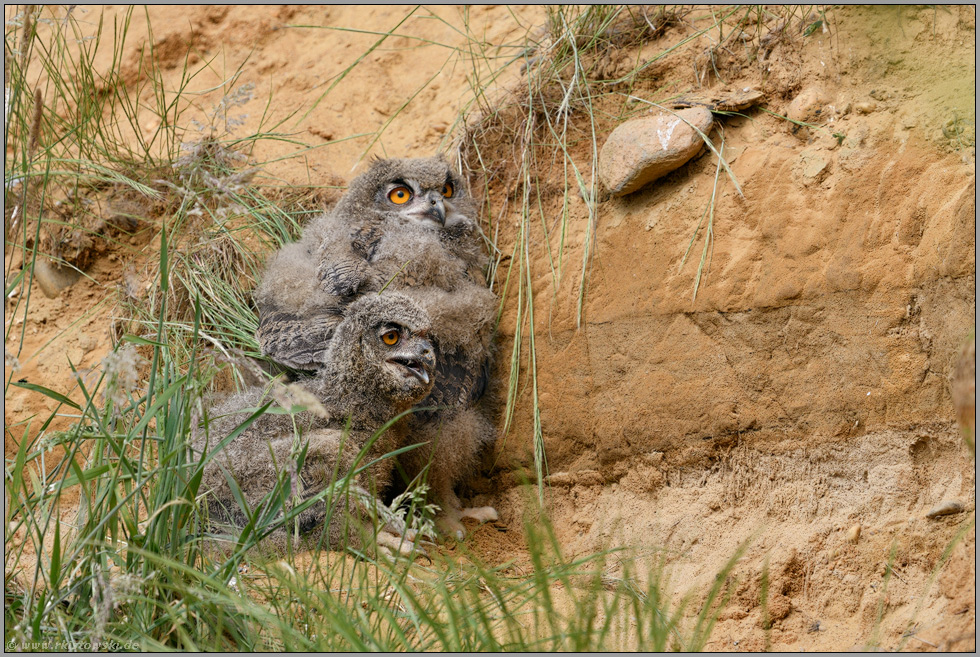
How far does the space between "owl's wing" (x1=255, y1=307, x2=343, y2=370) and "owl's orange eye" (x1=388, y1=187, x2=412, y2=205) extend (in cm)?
78

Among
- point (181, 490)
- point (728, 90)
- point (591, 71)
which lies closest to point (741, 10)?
point (728, 90)

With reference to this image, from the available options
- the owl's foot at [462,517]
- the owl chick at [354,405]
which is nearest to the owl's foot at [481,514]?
the owl's foot at [462,517]

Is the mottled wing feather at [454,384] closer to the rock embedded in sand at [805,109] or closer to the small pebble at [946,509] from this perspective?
the rock embedded in sand at [805,109]

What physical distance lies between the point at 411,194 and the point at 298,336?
3.59 feet

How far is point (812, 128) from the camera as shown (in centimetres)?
412

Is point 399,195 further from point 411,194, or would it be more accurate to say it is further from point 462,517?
point 462,517

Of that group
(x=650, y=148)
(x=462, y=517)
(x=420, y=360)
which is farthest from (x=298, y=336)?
(x=650, y=148)

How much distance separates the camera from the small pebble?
3.27m

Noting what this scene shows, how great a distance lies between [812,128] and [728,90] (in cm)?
53

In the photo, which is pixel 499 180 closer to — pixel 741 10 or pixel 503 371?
pixel 503 371

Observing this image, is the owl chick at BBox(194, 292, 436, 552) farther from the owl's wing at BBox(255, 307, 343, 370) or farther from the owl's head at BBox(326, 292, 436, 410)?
the owl's wing at BBox(255, 307, 343, 370)

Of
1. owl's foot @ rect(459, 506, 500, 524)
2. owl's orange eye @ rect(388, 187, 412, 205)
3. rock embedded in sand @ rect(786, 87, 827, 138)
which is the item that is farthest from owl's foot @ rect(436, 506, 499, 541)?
rock embedded in sand @ rect(786, 87, 827, 138)

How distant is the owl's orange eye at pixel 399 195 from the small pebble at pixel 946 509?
3061 mm

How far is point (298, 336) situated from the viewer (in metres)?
4.42
